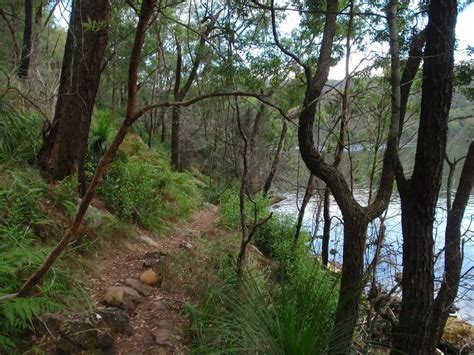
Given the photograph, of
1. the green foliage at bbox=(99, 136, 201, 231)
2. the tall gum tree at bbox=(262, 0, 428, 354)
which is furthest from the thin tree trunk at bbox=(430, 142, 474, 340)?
the green foliage at bbox=(99, 136, 201, 231)

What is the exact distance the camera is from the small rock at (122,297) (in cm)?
369

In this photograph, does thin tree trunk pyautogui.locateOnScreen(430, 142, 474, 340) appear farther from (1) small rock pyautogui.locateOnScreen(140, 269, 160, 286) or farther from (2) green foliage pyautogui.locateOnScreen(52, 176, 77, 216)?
(2) green foliage pyautogui.locateOnScreen(52, 176, 77, 216)

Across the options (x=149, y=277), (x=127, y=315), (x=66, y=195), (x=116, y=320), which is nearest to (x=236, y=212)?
(x=149, y=277)

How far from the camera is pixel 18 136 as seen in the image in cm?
521

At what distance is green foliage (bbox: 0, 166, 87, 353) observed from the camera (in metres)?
2.67

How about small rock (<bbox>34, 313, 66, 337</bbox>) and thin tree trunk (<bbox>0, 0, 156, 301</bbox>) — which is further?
small rock (<bbox>34, 313, 66, 337</bbox>)

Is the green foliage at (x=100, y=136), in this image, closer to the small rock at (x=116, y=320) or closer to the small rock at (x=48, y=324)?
the small rock at (x=116, y=320)

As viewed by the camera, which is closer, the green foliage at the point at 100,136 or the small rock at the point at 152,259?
the small rock at the point at 152,259

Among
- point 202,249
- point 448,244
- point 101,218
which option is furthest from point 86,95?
point 448,244

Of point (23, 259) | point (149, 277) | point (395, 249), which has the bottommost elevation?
point (149, 277)

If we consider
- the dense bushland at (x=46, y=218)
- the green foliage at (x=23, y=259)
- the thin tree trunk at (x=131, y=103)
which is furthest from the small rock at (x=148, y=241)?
the thin tree trunk at (x=131, y=103)

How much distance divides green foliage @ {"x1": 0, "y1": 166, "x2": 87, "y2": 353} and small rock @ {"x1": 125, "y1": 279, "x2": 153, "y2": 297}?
695 mm

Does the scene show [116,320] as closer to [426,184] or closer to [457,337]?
[426,184]

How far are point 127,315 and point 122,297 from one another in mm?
286
